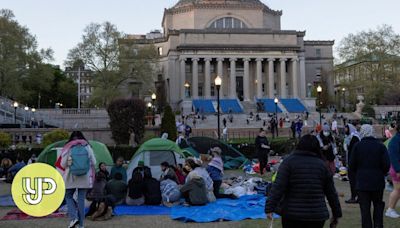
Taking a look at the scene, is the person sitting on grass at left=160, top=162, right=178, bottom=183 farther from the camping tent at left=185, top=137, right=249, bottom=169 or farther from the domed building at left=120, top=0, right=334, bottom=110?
the domed building at left=120, top=0, right=334, bottom=110

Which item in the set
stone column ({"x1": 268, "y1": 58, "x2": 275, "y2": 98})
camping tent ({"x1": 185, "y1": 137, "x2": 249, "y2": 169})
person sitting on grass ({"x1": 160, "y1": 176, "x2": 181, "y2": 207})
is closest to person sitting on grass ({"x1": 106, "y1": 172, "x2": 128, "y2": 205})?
person sitting on grass ({"x1": 160, "y1": 176, "x2": 181, "y2": 207})

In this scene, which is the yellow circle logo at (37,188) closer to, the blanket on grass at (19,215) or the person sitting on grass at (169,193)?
the blanket on grass at (19,215)

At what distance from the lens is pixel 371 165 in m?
7.98

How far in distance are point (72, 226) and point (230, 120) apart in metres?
43.5

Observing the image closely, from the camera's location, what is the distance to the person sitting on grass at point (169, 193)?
12419 millimetres

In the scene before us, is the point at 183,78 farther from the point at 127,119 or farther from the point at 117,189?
the point at 117,189

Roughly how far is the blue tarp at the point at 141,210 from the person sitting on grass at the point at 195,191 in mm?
647

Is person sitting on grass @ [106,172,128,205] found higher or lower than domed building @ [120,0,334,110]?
lower

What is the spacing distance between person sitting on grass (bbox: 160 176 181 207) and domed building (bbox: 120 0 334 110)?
172 ft

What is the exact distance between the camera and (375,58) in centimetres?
6875

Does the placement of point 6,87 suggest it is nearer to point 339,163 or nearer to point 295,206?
point 339,163

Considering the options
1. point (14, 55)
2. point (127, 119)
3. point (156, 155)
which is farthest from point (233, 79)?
point (156, 155)

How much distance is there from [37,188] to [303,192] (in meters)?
3.94

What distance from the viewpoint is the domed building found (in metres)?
69.8
